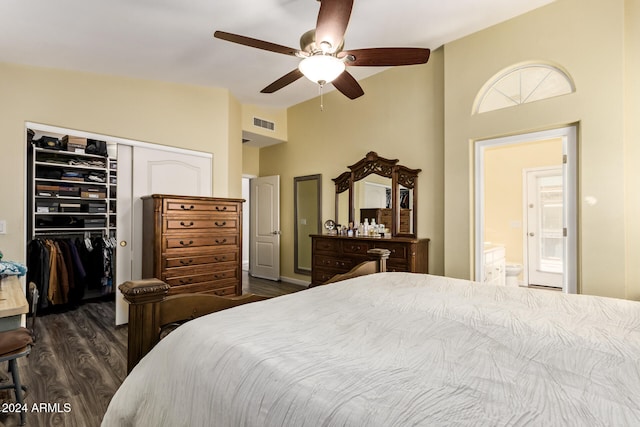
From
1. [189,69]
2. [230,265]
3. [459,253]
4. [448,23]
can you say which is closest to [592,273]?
[459,253]

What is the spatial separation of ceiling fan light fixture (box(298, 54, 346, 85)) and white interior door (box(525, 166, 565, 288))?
4.44 metres

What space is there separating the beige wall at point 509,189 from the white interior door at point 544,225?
4.8 inches

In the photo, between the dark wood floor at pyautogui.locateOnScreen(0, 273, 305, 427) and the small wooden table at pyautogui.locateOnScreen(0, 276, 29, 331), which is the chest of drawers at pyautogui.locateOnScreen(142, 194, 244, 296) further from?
the small wooden table at pyautogui.locateOnScreen(0, 276, 29, 331)

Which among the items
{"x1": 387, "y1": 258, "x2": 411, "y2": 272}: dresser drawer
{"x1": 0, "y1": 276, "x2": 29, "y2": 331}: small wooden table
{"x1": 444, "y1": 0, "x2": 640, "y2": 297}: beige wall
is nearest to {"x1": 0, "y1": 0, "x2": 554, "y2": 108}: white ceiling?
{"x1": 444, "y1": 0, "x2": 640, "y2": 297}: beige wall

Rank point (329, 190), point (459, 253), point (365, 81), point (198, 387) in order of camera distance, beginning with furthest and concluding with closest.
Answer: point (329, 190)
point (365, 81)
point (459, 253)
point (198, 387)

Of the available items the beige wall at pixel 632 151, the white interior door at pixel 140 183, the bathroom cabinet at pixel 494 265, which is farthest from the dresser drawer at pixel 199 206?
the beige wall at pixel 632 151

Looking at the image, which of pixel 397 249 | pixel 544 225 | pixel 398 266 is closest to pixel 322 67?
pixel 397 249

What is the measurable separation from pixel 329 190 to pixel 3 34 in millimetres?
3771

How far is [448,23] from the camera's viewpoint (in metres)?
3.10

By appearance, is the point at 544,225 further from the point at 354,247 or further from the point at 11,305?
the point at 11,305

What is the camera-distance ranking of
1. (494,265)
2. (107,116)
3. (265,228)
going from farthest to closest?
(265,228)
(494,265)
(107,116)

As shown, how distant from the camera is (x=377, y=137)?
14.5 feet

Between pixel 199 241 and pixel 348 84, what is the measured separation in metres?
2.25

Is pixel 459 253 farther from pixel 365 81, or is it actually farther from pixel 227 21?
pixel 227 21
